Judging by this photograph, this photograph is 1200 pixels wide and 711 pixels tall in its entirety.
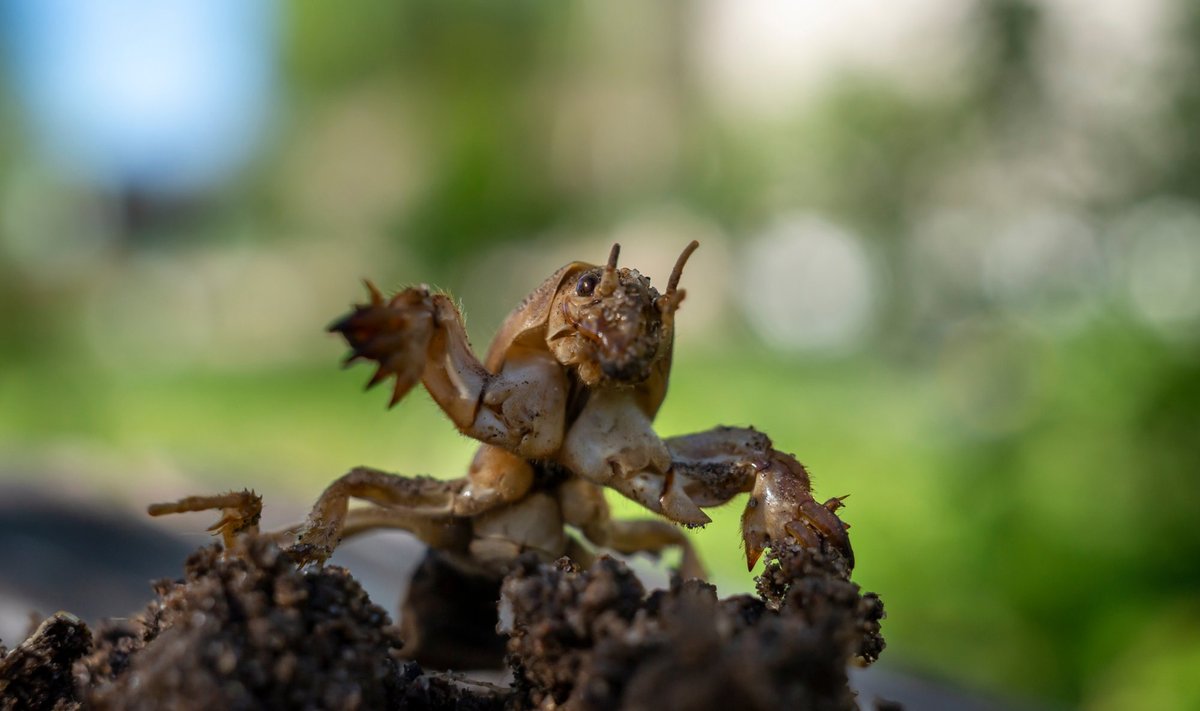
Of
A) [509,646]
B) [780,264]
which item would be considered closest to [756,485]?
[509,646]

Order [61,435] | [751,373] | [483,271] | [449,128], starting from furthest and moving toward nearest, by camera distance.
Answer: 1. [449,128]
2. [483,271]
3. [751,373]
4. [61,435]

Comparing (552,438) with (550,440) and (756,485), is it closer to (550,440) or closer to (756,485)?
(550,440)

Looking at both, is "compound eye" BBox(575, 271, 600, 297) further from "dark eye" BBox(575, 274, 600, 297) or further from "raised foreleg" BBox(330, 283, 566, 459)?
"raised foreleg" BBox(330, 283, 566, 459)

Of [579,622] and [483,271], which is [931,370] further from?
[483,271]

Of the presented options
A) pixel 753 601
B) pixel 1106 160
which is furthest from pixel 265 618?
pixel 1106 160

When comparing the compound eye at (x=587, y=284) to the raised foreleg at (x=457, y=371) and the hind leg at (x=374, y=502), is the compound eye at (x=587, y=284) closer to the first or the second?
the raised foreleg at (x=457, y=371)

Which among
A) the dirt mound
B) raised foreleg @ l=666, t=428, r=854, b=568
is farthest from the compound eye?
the dirt mound

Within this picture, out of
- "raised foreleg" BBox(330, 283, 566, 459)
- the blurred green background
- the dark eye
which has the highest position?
the blurred green background
